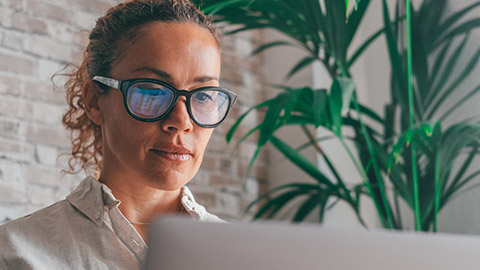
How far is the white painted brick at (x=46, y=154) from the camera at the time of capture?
6.20 feet

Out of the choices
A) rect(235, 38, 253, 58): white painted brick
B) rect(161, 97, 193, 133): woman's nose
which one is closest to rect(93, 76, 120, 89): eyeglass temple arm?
rect(161, 97, 193, 133): woman's nose

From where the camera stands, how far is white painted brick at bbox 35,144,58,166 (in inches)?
74.4

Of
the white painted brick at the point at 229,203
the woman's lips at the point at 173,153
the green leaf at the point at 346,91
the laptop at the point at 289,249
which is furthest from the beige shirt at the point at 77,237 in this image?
the white painted brick at the point at 229,203

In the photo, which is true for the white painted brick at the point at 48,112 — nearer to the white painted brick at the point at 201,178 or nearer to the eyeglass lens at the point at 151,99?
the white painted brick at the point at 201,178

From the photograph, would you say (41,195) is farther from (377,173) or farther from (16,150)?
(377,173)

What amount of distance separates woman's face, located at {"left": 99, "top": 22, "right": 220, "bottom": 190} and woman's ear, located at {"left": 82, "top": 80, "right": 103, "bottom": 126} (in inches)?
1.0

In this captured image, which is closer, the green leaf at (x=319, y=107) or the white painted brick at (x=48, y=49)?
the green leaf at (x=319, y=107)

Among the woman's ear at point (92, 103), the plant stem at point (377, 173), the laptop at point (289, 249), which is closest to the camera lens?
the laptop at point (289, 249)

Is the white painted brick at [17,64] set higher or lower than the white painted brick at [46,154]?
higher

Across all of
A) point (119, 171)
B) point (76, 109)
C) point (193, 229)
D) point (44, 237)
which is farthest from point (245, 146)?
point (193, 229)

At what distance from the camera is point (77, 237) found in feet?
3.51

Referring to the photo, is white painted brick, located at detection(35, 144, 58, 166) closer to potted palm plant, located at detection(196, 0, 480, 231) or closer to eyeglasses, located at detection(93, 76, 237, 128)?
potted palm plant, located at detection(196, 0, 480, 231)

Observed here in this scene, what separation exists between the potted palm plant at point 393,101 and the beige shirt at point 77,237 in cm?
60

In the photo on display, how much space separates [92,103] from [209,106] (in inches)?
10.4
